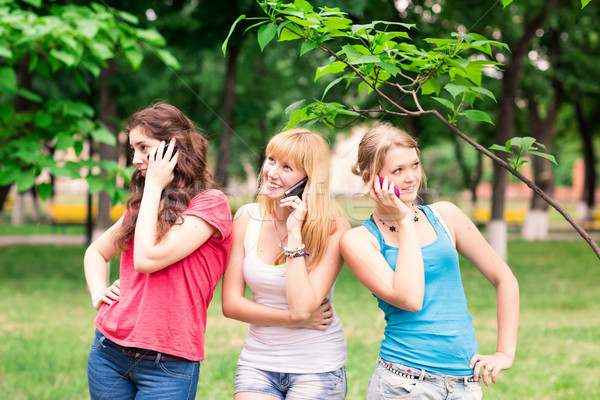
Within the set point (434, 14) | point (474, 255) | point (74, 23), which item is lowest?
point (474, 255)

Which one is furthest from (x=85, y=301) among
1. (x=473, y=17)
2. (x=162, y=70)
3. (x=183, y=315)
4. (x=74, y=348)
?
(x=162, y=70)

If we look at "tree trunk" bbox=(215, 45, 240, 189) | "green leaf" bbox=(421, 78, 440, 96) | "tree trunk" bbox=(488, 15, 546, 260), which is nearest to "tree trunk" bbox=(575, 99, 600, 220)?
"tree trunk" bbox=(488, 15, 546, 260)

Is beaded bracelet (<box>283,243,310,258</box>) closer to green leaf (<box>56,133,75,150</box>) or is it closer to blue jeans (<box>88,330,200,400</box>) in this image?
blue jeans (<box>88,330,200,400</box>)

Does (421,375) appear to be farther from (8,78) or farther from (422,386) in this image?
(8,78)

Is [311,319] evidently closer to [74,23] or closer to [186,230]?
[186,230]

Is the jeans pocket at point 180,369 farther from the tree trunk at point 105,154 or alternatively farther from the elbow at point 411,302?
the tree trunk at point 105,154

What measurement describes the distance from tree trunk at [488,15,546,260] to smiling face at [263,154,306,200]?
29.7 ft

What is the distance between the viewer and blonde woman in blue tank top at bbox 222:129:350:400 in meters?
2.25

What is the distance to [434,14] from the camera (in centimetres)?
1078

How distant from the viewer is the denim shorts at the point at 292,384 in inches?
89.4

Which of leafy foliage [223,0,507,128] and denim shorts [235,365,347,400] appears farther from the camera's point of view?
denim shorts [235,365,347,400]

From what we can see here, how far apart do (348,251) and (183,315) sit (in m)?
0.66

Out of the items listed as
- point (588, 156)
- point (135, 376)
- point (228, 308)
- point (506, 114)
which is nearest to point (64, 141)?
point (228, 308)

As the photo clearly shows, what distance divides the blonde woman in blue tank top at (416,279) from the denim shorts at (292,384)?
0.60ft
